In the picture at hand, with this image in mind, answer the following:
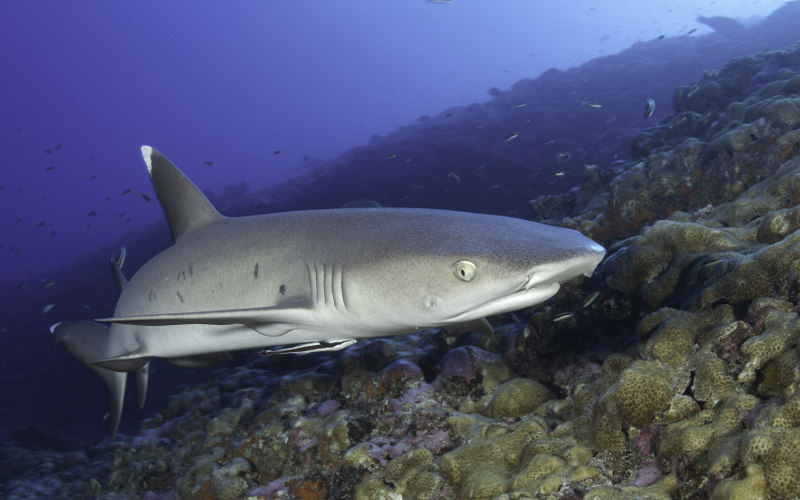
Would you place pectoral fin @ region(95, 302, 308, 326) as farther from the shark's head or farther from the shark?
the shark's head

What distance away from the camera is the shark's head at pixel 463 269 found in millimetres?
1940

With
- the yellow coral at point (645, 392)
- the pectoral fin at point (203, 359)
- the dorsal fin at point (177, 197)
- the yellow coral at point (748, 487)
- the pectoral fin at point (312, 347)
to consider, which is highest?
the dorsal fin at point (177, 197)

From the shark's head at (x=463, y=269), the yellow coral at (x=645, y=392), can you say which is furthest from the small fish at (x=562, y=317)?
the shark's head at (x=463, y=269)

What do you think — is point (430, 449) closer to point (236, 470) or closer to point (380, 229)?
point (380, 229)

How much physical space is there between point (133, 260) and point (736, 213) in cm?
2960

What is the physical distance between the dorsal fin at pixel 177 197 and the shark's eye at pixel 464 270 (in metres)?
2.43

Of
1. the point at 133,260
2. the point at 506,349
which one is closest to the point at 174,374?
the point at 133,260

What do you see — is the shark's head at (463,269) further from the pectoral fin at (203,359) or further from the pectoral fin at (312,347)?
the pectoral fin at (203,359)

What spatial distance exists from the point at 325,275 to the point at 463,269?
0.95 m

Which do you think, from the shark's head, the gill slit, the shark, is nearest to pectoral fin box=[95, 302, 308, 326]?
the shark

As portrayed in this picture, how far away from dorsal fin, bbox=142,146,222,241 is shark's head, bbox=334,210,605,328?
1.92 meters

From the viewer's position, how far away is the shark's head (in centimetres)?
194

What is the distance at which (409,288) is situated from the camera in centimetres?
223

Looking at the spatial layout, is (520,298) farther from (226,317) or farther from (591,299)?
(591,299)
